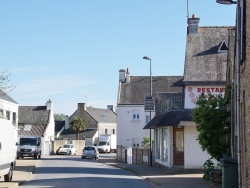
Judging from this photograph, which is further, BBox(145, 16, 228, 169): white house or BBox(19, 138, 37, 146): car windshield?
BBox(19, 138, 37, 146): car windshield

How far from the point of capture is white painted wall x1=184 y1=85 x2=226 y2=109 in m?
32.2

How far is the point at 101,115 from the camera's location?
94.8 m

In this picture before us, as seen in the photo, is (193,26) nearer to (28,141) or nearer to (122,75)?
(28,141)

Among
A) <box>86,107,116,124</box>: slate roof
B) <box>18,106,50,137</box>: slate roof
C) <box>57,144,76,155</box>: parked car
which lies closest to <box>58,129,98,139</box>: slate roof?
<box>86,107,116,124</box>: slate roof

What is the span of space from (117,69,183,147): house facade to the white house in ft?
88.6

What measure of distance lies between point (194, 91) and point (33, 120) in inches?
1753

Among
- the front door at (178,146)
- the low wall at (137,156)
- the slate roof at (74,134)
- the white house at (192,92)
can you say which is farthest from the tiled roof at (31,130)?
the front door at (178,146)

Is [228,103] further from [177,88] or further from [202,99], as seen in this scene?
[177,88]

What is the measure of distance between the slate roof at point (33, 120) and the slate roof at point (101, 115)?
16022 millimetres

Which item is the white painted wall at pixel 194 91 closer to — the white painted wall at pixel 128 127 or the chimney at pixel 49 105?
the white painted wall at pixel 128 127

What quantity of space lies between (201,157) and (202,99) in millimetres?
8232

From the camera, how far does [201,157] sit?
30969 millimetres

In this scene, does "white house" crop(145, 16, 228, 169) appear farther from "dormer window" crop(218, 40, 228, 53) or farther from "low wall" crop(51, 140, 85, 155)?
"low wall" crop(51, 140, 85, 155)

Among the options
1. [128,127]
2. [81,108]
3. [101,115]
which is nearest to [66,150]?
[128,127]
